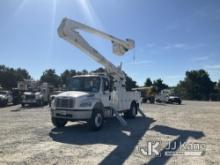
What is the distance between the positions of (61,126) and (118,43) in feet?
21.2

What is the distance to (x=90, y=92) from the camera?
47.1ft

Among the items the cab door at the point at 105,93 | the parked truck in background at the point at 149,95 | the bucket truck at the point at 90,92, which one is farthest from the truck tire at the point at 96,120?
the parked truck in background at the point at 149,95

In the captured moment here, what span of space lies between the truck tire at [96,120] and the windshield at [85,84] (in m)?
1.25

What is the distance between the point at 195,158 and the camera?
27.6 feet

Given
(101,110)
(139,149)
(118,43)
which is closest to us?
(139,149)

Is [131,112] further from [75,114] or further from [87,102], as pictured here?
[75,114]

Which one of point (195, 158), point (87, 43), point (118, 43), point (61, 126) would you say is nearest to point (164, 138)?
point (195, 158)

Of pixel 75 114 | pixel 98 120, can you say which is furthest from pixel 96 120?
pixel 75 114

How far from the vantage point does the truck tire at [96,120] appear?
1339 cm

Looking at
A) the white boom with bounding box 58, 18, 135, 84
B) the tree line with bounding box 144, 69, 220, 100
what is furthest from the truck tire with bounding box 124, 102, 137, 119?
the tree line with bounding box 144, 69, 220, 100

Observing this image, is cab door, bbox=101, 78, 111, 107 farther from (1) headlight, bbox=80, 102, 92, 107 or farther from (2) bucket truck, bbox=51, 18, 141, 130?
(1) headlight, bbox=80, 102, 92, 107

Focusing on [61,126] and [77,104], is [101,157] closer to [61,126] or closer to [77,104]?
[77,104]

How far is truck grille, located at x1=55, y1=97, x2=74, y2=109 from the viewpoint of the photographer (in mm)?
13336


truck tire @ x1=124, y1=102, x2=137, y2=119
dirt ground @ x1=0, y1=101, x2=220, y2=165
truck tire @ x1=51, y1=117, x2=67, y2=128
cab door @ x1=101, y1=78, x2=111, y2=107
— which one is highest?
cab door @ x1=101, y1=78, x2=111, y2=107
